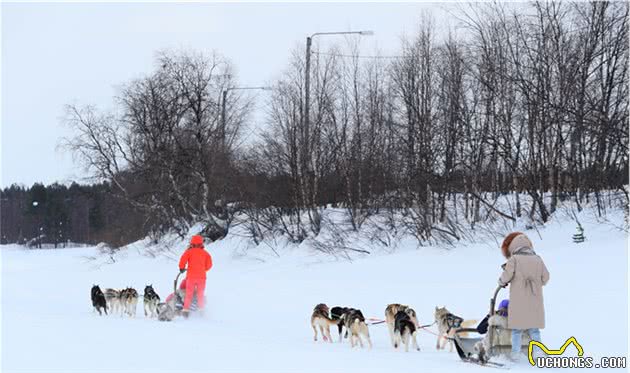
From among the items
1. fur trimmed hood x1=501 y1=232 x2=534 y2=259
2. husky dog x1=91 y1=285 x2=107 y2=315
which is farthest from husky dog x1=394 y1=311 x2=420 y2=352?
husky dog x1=91 y1=285 x2=107 y2=315

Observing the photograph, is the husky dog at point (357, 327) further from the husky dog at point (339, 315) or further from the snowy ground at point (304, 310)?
the husky dog at point (339, 315)

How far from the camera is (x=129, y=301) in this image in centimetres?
1574

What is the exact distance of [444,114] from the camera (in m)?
22.5

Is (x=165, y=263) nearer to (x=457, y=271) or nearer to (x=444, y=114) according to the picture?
(x=444, y=114)

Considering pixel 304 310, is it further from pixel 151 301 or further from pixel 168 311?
pixel 151 301

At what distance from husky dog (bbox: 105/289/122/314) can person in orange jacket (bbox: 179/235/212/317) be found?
265cm

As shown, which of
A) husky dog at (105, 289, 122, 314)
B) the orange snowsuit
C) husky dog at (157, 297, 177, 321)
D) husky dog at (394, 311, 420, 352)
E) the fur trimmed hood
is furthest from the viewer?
husky dog at (105, 289, 122, 314)

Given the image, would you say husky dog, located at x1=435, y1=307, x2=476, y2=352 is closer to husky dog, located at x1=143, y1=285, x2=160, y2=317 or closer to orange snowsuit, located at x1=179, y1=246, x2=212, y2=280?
orange snowsuit, located at x1=179, y1=246, x2=212, y2=280

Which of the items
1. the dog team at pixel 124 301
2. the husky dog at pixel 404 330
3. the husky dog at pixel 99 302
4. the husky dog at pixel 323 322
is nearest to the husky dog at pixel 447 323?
the husky dog at pixel 404 330

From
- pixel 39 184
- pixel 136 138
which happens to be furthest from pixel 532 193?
pixel 39 184

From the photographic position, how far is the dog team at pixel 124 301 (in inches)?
603

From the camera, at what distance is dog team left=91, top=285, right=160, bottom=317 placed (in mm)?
15312

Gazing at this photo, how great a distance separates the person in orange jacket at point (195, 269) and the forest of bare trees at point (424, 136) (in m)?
7.85

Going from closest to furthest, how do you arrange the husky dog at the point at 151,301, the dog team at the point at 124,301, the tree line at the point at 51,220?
the husky dog at the point at 151,301
the dog team at the point at 124,301
the tree line at the point at 51,220
